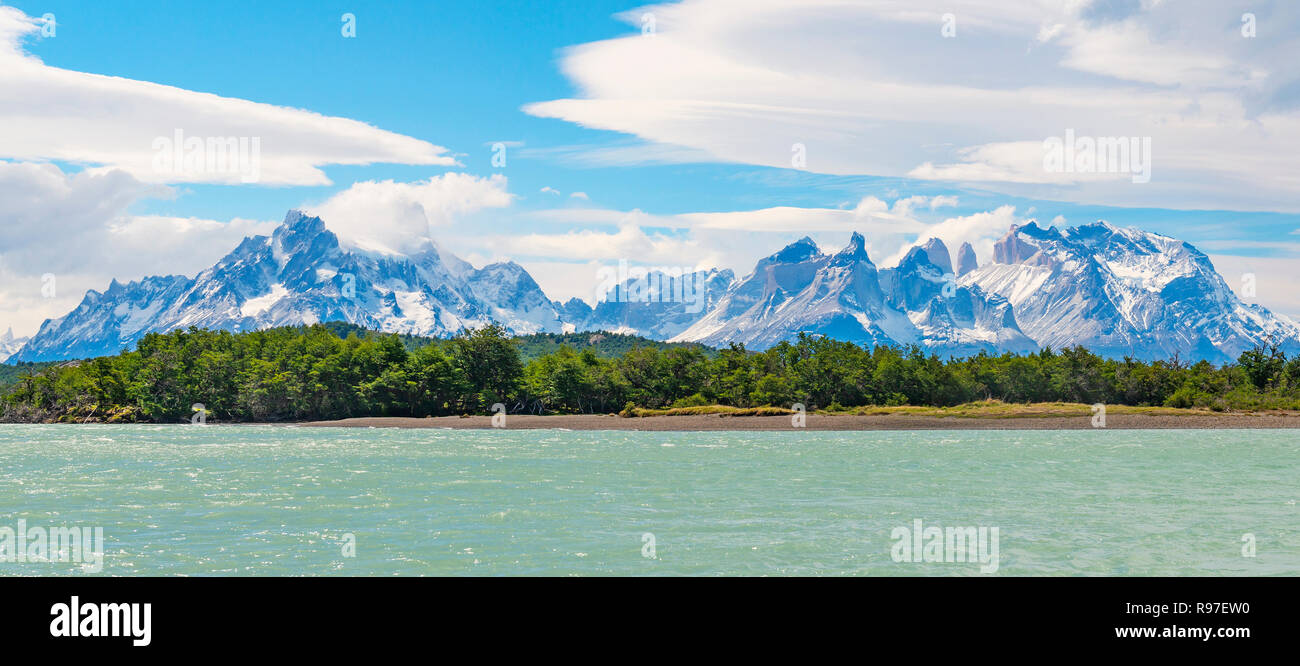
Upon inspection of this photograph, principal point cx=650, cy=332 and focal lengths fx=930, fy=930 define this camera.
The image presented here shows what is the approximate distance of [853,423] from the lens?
365 feet

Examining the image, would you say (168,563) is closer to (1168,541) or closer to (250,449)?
(1168,541)

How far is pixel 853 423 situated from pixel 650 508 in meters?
78.9

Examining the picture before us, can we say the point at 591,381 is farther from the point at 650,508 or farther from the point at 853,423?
the point at 650,508

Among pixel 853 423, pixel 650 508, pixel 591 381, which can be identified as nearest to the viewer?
pixel 650 508

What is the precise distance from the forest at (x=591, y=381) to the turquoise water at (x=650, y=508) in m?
58.4

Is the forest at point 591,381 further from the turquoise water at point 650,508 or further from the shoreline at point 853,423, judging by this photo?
the turquoise water at point 650,508

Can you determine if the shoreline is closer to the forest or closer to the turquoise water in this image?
the forest

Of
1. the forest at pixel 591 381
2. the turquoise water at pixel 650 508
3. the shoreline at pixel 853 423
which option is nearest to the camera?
the turquoise water at pixel 650 508

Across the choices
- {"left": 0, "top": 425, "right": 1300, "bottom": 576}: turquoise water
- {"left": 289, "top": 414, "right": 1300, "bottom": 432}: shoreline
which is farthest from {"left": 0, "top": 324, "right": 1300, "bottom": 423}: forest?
{"left": 0, "top": 425, "right": 1300, "bottom": 576}: turquoise water

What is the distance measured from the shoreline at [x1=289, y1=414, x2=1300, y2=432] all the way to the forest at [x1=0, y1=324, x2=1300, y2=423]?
9484mm

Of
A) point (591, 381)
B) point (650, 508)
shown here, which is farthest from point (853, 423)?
point (650, 508)

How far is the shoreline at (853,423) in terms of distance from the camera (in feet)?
353

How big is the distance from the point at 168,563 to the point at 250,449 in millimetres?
52012

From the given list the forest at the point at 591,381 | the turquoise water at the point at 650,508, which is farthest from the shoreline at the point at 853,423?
the turquoise water at the point at 650,508
